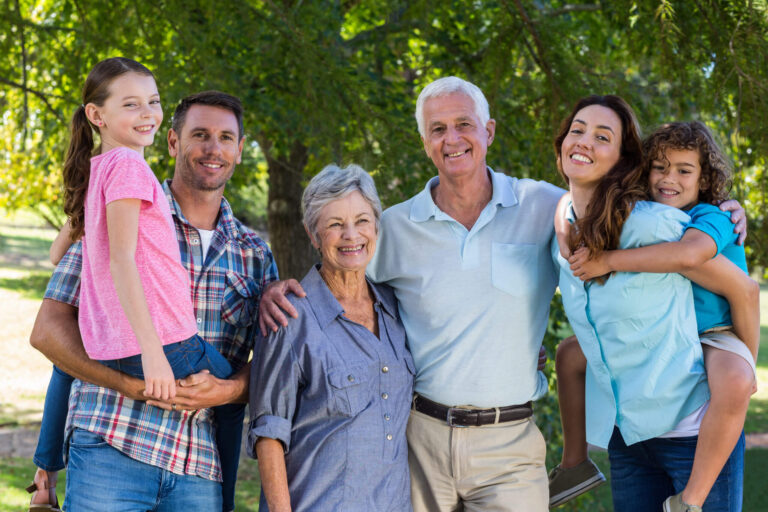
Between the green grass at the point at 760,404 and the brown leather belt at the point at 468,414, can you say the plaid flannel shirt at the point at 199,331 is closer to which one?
the brown leather belt at the point at 468,414

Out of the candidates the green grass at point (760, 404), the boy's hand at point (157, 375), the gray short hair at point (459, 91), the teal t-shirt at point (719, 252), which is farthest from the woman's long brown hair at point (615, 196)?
the green grass at point (760, 404)

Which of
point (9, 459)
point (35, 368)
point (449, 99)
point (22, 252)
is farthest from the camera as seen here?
point (22, 252)

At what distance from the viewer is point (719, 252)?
2418 millimetres

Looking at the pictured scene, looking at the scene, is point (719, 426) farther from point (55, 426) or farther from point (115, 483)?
point (55, 426)

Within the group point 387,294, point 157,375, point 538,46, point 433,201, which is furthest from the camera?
point 538,46

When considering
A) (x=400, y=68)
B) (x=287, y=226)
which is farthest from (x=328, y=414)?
(x=287, y=226)

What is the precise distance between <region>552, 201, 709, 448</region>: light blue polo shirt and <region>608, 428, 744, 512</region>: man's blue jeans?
78 mm

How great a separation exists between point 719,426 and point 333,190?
1313 mm

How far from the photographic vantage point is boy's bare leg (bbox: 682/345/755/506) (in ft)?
7.42

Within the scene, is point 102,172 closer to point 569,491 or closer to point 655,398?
point 655,398

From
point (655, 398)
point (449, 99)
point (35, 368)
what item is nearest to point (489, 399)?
point (655, 398)

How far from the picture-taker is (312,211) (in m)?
2.53

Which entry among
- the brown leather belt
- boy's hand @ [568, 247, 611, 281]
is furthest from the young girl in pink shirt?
boy's hand @ [568, 247, 611, 281]

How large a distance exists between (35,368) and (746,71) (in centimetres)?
1014
